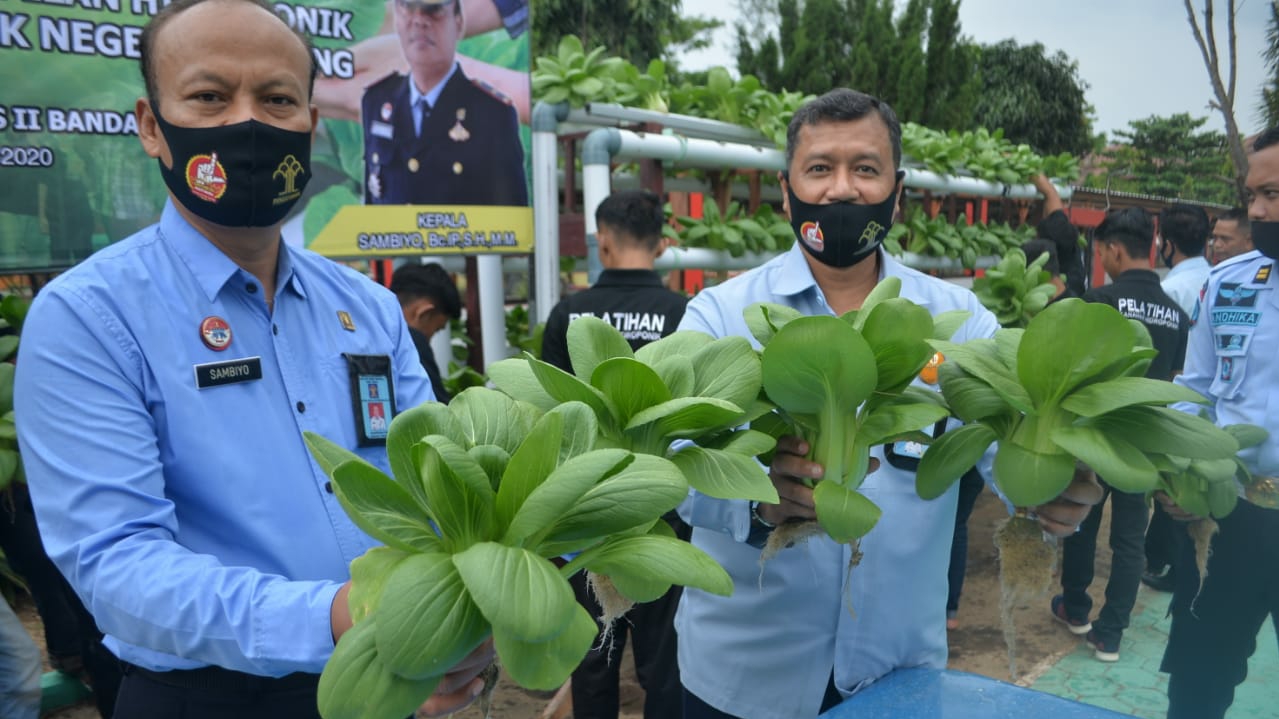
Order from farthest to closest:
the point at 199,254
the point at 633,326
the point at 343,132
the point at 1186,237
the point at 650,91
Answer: the point at 1186,237, the point at 650,91, the point at 343,132, the point at 633,326, the point at 199,254

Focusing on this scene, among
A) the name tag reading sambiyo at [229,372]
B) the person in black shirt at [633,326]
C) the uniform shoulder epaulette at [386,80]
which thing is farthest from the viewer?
the uniform shoulder epaulette at [386,80]

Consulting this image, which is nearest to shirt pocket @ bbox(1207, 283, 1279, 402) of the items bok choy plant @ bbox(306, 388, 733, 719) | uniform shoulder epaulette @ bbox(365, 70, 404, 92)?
bok choy plant @ bbox(306, 388, 733, 719)

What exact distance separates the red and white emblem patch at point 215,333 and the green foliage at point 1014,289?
364 centimetres

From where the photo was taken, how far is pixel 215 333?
1.18 m

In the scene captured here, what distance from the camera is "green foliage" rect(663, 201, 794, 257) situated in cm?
374

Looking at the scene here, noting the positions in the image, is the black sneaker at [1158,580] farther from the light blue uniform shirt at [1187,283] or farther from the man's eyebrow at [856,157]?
the man's eyebrow at [856,157]

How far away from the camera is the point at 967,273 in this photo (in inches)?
250

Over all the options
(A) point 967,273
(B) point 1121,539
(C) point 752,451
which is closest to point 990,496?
(A) point 967,273

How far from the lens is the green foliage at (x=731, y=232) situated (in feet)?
12.3

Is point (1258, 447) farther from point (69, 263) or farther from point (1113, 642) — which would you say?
point (69, 263)

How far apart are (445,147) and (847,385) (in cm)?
260

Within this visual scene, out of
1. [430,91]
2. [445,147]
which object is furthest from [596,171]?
[430,91]

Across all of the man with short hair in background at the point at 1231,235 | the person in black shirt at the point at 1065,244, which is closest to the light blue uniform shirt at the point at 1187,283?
the man with short hair in background at the point at 1231,235

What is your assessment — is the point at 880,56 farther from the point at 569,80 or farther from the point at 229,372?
the point at 229,372
